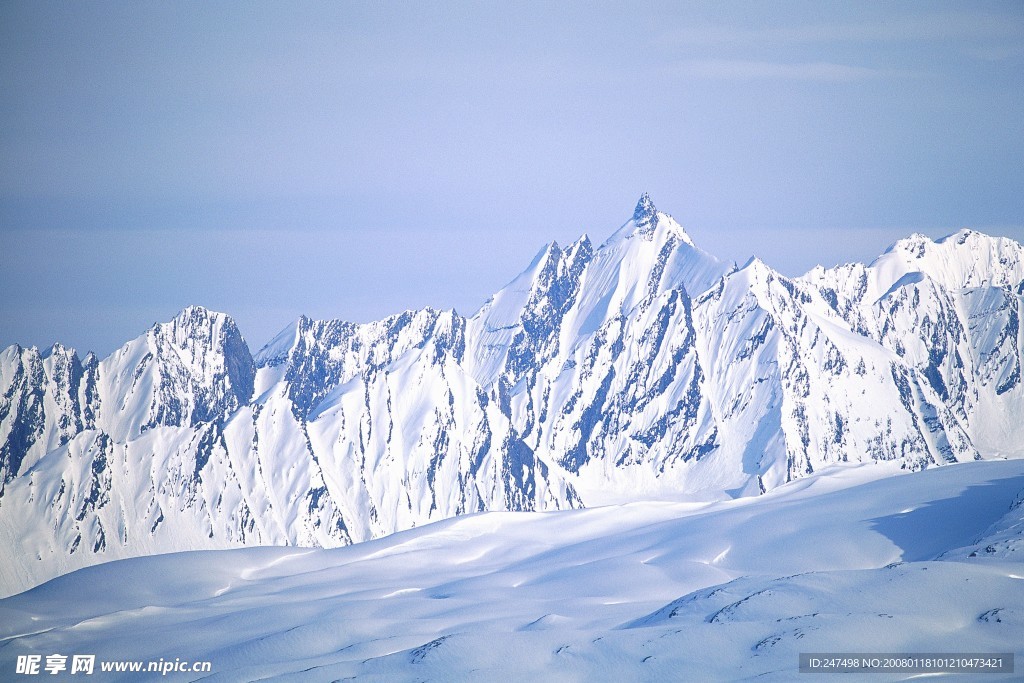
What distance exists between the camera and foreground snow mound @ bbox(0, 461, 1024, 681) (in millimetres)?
100562

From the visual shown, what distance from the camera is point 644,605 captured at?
136125 mm

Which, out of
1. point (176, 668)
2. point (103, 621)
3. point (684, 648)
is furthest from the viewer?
point (103, 621)

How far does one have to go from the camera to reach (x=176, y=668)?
429ft

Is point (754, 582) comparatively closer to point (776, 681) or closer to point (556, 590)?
point (776, 681)

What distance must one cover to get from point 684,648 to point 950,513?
2518 inches

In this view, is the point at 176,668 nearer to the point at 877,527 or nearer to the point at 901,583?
the point at 901,583

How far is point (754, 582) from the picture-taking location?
118 m

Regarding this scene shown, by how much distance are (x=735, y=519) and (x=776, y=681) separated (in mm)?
96514

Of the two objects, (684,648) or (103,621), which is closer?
(684,648)

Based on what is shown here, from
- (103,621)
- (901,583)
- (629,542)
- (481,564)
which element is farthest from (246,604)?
(901,583)

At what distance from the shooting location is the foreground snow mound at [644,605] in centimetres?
10056

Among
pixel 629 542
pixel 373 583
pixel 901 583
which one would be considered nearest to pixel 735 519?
pixel 629 542

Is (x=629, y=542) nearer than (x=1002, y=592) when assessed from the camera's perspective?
No

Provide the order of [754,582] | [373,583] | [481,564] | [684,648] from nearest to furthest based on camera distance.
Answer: [684,648], [754,582], [373,583], [481,564]
